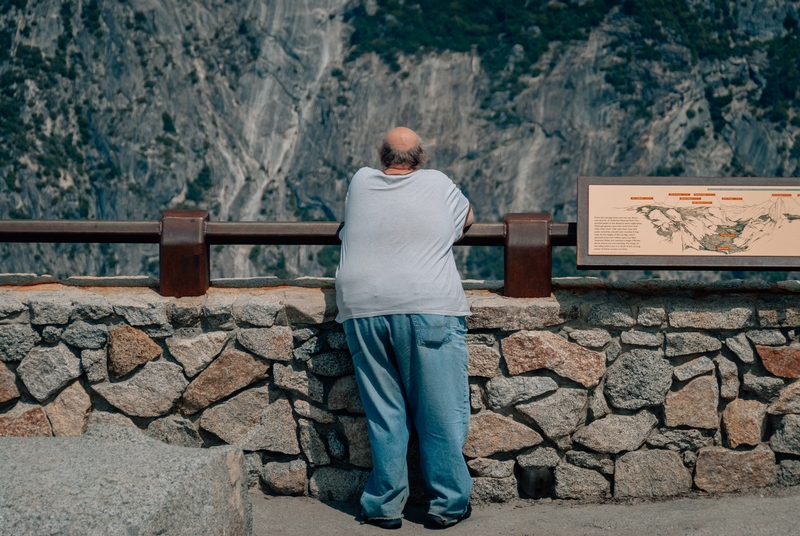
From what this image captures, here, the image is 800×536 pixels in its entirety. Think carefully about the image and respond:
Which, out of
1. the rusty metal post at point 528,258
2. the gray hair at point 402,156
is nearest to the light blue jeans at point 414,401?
the rusty metal post at point 528,258

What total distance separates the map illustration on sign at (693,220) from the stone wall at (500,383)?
0.49 ft

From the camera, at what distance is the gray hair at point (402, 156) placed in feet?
9.29

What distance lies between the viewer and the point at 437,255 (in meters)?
2.73

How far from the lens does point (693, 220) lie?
3092 mm

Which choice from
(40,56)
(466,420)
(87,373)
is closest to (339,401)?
(466,420)

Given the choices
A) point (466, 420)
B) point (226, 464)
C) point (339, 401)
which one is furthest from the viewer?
point (339, 401)

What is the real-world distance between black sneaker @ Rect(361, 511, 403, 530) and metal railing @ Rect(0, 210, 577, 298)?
3.02 feet

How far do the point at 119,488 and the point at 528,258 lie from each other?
1635 mm

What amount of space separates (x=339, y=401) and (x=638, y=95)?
203 ft

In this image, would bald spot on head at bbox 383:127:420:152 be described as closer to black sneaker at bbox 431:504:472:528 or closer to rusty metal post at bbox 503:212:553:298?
rusty metal post at bbox 503:212:553:298

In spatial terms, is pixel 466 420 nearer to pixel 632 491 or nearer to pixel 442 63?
pixel 632 491

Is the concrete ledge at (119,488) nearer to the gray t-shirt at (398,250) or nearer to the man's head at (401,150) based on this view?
the gray t-shirt at (398,250)

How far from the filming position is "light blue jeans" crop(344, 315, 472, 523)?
271 cm

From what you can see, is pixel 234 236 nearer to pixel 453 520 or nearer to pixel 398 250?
pixel 398 250
